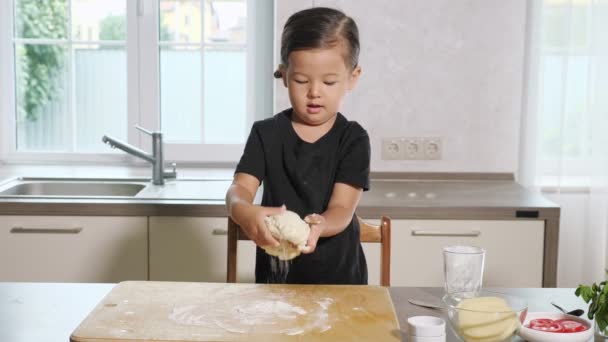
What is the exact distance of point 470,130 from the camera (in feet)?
9.68

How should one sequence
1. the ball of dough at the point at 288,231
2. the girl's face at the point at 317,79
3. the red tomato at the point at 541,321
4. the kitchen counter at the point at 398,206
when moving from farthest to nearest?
the kitchen counter at the point at 398,206 < the girl's face at the point at 317,79 < the ball of dough at the point at 288,231 < the red tomato at the point at 541,321

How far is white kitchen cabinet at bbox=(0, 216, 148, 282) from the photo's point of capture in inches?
97.7

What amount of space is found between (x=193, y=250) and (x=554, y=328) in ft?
4.67

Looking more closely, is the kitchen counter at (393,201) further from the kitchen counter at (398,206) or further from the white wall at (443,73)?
the white wall at (443,73)

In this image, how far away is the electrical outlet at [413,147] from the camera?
2.95m

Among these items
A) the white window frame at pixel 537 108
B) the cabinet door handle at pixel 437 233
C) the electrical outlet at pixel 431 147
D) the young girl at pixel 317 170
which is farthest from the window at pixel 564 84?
the young girl at pixel 317 170

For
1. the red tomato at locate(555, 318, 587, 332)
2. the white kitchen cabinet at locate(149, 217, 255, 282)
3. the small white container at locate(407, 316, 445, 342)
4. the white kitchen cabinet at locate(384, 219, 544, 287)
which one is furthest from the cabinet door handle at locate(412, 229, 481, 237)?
the small white container at locate(407, 316, 445, 342)

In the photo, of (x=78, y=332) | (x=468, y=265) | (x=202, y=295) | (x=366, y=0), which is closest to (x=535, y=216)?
(x=366, y=0)

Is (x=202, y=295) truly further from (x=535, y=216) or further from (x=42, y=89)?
(x=42, y=89)

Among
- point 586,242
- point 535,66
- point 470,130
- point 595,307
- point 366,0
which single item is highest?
point 366,0

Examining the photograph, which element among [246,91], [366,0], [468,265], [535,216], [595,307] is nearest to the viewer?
[595,307]

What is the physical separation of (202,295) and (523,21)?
1.90m

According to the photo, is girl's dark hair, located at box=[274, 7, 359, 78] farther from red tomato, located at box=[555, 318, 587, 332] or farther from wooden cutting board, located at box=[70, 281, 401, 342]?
red tomato, located at box=[555, 318, 587, 332]

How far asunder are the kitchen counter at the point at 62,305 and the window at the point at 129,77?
5.86 ft
